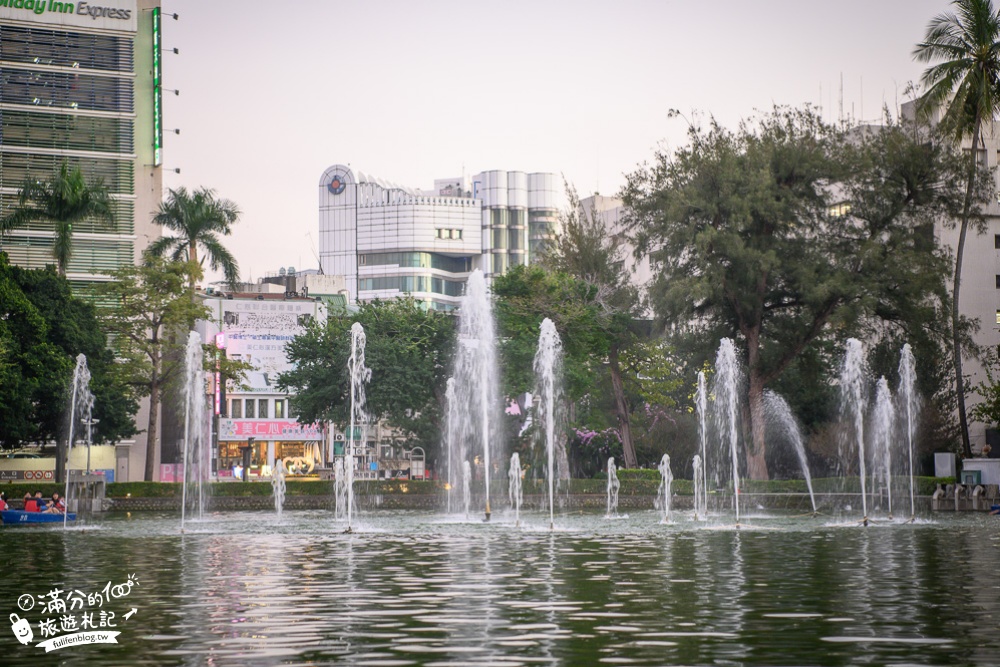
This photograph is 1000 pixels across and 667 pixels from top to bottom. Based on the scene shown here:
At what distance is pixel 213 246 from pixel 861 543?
49.4 meters

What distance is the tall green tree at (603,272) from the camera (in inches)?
2968

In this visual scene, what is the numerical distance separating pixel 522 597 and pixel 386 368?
49.0 m

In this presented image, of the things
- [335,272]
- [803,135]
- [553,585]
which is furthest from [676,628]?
[335,272]

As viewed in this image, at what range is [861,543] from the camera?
3098cm

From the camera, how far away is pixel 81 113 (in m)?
86.9

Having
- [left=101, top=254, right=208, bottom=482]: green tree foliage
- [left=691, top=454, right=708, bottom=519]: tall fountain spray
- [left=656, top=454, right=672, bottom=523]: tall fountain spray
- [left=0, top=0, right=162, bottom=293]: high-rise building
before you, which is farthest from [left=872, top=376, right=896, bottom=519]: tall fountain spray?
[left=0, top=0, right=162, bottom=293]: high-rise building

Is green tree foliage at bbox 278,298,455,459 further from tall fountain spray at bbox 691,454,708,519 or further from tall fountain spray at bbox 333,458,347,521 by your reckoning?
tall fountain spray at bbox 691,454,708,519

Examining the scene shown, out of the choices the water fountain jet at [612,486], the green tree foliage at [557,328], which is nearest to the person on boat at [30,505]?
the water fountain jet at [612,486]

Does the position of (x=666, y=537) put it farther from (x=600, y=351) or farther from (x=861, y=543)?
(x=600, y=351)

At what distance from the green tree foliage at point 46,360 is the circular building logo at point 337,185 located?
11470cm

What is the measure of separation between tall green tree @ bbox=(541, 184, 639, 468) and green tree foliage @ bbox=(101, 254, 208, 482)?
69.9 feet

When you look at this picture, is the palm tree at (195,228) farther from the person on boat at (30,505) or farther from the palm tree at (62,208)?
the person on boat at (30,505)

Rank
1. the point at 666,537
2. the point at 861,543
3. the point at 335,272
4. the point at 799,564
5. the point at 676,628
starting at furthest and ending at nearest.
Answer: the point at 335,272 < the point at 666,537 < the point at 861,543 < the point at 799,564 < the point at 676,628

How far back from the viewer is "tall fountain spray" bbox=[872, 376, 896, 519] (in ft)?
187
